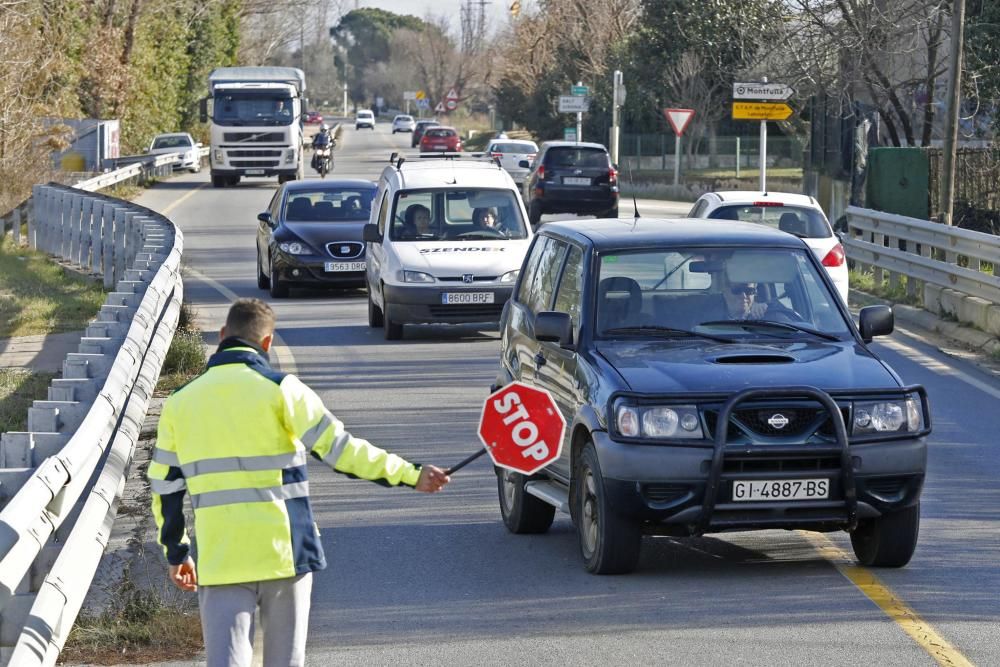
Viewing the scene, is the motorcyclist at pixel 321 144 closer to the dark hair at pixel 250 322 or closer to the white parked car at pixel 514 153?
the white parked car at pixel 514 153

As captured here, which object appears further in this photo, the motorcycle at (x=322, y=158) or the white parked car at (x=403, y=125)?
the white parked car at (x=403, y=125)

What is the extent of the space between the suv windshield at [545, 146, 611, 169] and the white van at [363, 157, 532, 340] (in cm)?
1724

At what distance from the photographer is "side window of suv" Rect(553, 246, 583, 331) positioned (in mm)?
8766

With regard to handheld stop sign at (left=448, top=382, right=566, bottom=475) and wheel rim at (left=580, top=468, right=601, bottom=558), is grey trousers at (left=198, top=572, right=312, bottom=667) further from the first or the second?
wheel rim at (left=580, top=468, right=601, bottom=558)

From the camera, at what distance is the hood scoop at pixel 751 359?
26.1 feet

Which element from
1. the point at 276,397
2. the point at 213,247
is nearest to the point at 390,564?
the point at 276,397

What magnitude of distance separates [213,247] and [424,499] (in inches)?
832

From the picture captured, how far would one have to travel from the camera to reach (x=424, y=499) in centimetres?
1022

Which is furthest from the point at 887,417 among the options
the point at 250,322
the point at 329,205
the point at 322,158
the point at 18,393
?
the point at 322,158

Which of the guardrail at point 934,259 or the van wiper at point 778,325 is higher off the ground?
the van wiper at point 778,325

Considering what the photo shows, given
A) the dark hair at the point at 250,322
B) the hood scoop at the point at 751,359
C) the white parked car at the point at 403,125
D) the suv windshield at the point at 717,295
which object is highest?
the white parked car at the point at 403,125

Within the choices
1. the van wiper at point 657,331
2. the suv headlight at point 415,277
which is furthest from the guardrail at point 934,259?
the van wiper at point 657,331

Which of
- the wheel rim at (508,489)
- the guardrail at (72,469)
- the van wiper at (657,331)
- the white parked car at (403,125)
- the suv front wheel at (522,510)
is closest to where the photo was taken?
the guardrail at (72,469)

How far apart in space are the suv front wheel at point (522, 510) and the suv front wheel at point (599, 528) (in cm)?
67
